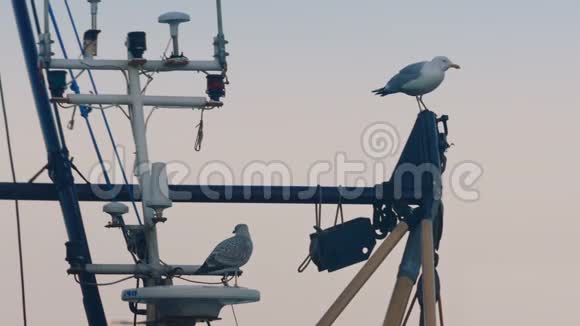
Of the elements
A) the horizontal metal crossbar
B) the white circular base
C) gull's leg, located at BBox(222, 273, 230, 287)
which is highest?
the horizontal metal crossbar

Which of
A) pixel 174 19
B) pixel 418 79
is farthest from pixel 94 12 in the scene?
pixel 418 79

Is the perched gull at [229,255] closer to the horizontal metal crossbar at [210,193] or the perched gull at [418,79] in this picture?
the horizontal metal crossbar at [210,193]

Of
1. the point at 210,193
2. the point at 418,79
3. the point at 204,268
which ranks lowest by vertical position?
the point at 204,268

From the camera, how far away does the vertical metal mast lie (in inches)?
1223

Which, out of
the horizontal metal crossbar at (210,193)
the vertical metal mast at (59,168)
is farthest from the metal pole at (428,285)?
the vertical metal mast at (59,168)

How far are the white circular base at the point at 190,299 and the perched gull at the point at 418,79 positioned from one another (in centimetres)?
654

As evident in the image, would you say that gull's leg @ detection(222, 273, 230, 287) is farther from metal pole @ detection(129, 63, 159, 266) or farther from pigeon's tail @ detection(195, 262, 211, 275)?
metal pole @ detection(129, 63, 159, 266)

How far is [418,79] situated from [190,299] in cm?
729

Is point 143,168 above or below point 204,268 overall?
above

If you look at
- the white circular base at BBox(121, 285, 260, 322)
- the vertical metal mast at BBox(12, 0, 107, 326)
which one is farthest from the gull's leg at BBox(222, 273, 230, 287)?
the vertical metal mast at BBox(12, 0, 107, 326)

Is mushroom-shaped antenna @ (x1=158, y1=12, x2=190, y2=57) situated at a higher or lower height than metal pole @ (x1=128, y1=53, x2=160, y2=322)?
higher

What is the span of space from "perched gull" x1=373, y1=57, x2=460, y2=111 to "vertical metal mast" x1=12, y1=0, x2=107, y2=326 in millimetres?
6386

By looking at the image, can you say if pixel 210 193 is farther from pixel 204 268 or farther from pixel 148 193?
pixel 204 268

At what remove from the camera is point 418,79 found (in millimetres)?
33281
